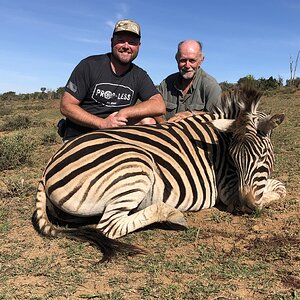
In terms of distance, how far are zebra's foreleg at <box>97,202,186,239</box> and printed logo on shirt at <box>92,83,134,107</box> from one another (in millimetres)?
1828

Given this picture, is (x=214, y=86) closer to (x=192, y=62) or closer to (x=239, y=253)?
(x=192, y=62)

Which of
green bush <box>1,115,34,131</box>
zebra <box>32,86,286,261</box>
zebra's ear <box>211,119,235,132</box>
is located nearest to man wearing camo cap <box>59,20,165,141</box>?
zebra <box>32,86,286,261</box>

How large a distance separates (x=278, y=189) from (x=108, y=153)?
1987 millimetres

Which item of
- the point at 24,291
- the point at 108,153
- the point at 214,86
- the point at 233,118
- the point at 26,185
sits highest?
the point at 214,86

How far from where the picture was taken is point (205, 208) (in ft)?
13.6

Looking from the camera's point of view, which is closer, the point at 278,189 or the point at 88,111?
the point at 278,189

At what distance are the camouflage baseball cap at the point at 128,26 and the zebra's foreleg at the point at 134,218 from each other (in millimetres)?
2409

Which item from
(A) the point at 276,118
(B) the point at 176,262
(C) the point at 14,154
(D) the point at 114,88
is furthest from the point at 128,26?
(C) the point at 14,154

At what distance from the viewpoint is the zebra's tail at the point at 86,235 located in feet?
9.93

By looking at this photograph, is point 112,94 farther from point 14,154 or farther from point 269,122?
point 14,154

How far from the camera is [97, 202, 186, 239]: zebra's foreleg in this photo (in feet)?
10.8

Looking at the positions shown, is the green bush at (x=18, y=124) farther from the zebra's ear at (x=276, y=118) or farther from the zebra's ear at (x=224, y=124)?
the zebra's ear at (x=276, y=118)

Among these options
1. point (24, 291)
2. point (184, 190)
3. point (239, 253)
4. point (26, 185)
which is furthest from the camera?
point (26, 185)

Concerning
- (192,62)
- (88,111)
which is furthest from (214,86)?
(88,111)
